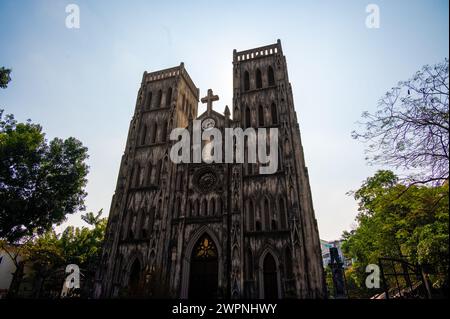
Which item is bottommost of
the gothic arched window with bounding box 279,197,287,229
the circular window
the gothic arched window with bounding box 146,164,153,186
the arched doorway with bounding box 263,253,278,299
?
the arched doorway with bounding box 263,253,278,299

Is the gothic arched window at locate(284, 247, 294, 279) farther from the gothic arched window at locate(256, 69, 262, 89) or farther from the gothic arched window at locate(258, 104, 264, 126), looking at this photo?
the gothic arched window at locate(256, 69, 262, 89)

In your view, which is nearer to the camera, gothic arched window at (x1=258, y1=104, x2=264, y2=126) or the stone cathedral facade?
the stone cathedral facade

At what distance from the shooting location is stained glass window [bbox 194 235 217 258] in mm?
17719

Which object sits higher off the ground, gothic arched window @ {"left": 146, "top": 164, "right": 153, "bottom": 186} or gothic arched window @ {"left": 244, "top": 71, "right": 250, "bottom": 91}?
gothic arched window @ {"left": 244, "top": 71, "right": 250, "bottom": 91}

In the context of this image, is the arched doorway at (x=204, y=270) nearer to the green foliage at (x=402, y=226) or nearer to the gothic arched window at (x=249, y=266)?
the gothic arched window at (x=249, y=266)

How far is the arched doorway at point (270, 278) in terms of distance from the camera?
51.4 feet

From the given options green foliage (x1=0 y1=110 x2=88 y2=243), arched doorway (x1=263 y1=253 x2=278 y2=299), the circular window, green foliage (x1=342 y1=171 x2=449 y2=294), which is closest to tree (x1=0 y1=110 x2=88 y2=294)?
green foliage (x1=0 y1=110 x2=88 y2=243)

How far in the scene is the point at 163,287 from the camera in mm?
14289

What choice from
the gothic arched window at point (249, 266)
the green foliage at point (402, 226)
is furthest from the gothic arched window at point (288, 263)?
the green foliage at point (402, 226)

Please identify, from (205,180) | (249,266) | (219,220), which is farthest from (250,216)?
(205,180)

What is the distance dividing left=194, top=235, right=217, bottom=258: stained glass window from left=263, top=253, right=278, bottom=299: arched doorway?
345 cm

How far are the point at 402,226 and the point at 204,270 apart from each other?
1322 cm

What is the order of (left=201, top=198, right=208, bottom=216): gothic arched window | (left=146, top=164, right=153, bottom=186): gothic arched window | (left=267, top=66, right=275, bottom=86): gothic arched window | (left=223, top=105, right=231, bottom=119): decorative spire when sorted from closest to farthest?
(left=201, top=198, right=208, bottom=216): gothic arched window < (left=146, top=164, right=153, bottom=186): gothic arched window < (left=223, top=105, right=231, bottom=119): decorative spire < (left=267, top=66, right=275, bottom=86): gothic arched window
